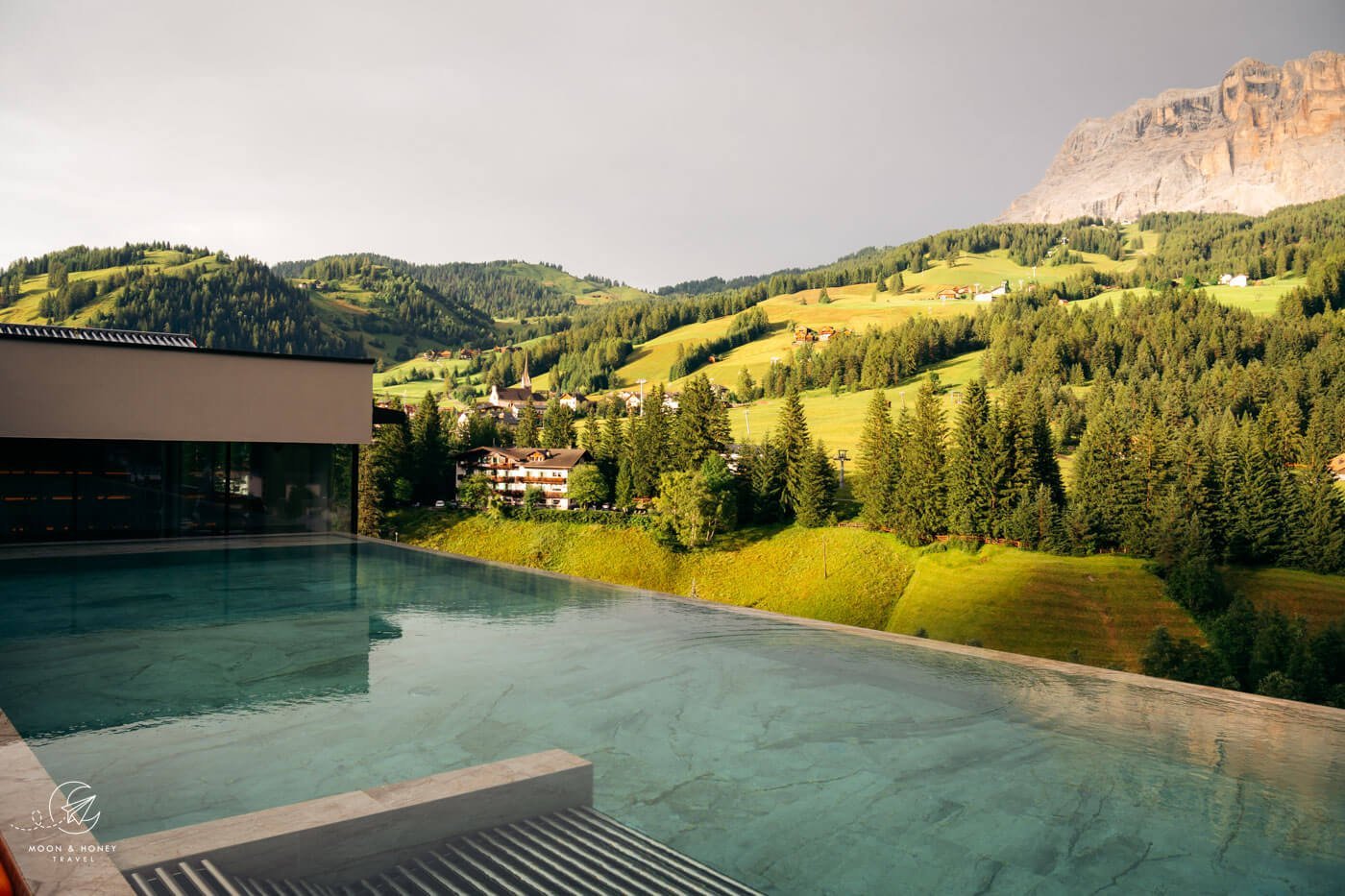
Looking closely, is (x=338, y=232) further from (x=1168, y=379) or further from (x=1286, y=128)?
(x=1286, y=128)

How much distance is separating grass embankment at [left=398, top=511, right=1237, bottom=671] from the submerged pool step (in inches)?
1006

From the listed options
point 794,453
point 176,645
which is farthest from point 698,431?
point 176,645

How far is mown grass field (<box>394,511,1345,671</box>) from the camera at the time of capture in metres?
28.8

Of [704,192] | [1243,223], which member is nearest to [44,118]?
[704,192]

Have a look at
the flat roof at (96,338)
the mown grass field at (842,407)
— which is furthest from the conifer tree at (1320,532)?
the flat roof at (96,338)

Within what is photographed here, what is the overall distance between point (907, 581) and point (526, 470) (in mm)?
24135

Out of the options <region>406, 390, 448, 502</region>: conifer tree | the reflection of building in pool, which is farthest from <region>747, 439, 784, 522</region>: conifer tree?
the reflection of building in pool

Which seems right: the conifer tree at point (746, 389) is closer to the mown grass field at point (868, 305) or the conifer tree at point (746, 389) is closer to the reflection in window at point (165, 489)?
the mown grass field at point (868, 305)

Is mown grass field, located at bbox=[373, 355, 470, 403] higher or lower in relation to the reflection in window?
higher

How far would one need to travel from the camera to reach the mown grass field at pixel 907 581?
28828mm

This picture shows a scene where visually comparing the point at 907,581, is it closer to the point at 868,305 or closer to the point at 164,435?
the point at 164,435

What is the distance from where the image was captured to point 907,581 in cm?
3322

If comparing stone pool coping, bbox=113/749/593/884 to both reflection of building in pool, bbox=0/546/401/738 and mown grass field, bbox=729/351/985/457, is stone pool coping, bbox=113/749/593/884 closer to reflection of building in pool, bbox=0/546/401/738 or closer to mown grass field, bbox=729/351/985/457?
reflection of building in pool, bbox=0/546/401/738

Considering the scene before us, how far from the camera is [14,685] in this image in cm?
497
